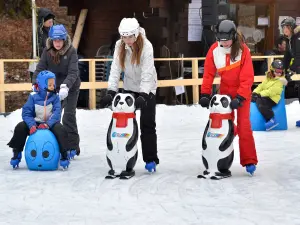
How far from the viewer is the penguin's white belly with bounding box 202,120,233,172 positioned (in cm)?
765

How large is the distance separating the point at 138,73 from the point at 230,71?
855 mm

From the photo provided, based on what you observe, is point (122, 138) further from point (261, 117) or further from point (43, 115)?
point (261, 117)

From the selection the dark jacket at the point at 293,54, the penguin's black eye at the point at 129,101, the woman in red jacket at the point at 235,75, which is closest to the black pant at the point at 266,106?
the dark jacket at the point at 293,54

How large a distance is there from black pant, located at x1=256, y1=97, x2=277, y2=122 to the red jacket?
3919 mm

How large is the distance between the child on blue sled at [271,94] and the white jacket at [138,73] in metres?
4.17

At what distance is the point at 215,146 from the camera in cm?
766

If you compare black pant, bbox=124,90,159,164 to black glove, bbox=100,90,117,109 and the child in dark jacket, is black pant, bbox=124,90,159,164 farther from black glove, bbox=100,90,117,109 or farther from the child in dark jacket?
the child in dark jacket

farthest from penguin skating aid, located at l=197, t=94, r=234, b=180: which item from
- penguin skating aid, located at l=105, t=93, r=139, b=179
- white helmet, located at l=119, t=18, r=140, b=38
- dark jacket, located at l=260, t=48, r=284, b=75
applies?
dark jacket, located at l=260, t=48, r=284, b=75

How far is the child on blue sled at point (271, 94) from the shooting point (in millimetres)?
11672

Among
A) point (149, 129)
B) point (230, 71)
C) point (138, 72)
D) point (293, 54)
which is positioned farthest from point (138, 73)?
point (293, 54)

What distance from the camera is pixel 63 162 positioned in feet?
26.8

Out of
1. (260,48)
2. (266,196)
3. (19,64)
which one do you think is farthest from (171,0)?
(266,196)

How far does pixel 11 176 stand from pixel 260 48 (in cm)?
1191

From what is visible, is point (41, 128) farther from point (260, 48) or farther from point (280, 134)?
point (260, 48)
